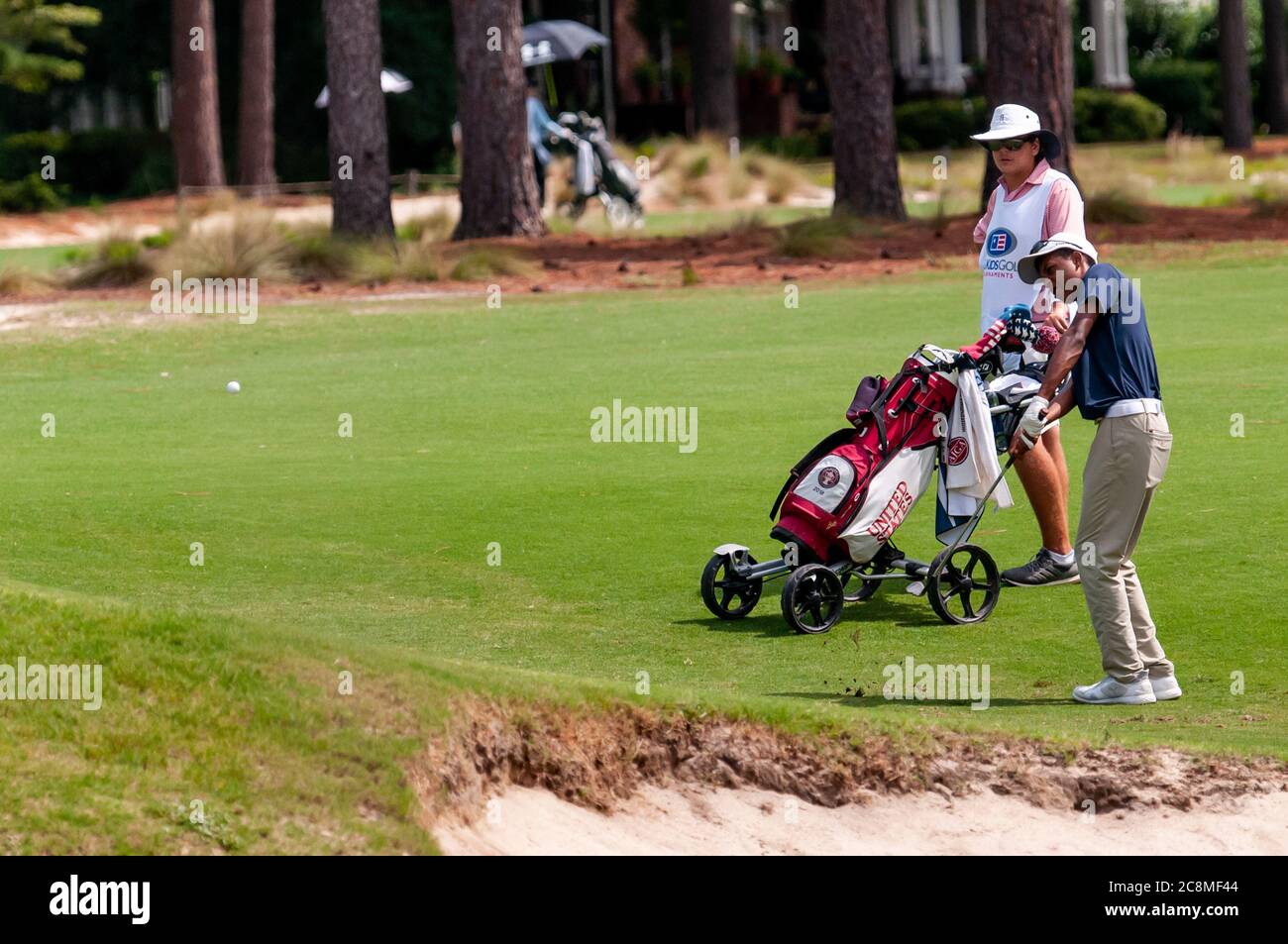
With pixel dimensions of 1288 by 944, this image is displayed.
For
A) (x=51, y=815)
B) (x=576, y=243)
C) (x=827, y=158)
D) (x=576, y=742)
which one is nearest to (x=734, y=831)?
(x=576, y=742)

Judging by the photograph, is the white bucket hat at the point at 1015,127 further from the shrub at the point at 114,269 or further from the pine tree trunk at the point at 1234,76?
the pine tree trunk at the point at 1234,76

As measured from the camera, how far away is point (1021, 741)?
7.17 metres

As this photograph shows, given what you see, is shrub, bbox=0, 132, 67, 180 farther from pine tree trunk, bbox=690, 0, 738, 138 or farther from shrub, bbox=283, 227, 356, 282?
shrub, bbox=283, 227, 356, 282

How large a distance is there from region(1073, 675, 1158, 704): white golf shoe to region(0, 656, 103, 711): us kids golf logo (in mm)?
3813

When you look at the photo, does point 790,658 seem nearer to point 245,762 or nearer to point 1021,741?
point 1021,741

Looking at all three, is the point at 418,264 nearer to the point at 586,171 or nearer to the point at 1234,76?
the point at 586,171

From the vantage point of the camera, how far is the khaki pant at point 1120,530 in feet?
25.9

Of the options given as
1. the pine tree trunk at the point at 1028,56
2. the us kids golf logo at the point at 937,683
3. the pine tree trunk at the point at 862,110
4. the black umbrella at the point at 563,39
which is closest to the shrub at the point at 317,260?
the pine tree trunk at the point at 862,110

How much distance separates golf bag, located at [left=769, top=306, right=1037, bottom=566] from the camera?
364 inches

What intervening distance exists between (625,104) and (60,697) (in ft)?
161

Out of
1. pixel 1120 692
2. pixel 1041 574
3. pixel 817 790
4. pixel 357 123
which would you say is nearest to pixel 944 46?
pixel 357 123

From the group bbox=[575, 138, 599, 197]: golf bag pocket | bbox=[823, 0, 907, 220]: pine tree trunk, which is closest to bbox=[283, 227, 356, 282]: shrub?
bbox=[823, 0, 907, 220]: pine tree trunk

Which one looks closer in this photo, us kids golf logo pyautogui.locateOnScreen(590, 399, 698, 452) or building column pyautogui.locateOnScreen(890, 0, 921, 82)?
us kids golf logo pyautogui.locateOnScreen(590, 399, 698, 452)

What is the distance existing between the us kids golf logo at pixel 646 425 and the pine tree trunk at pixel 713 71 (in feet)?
105
